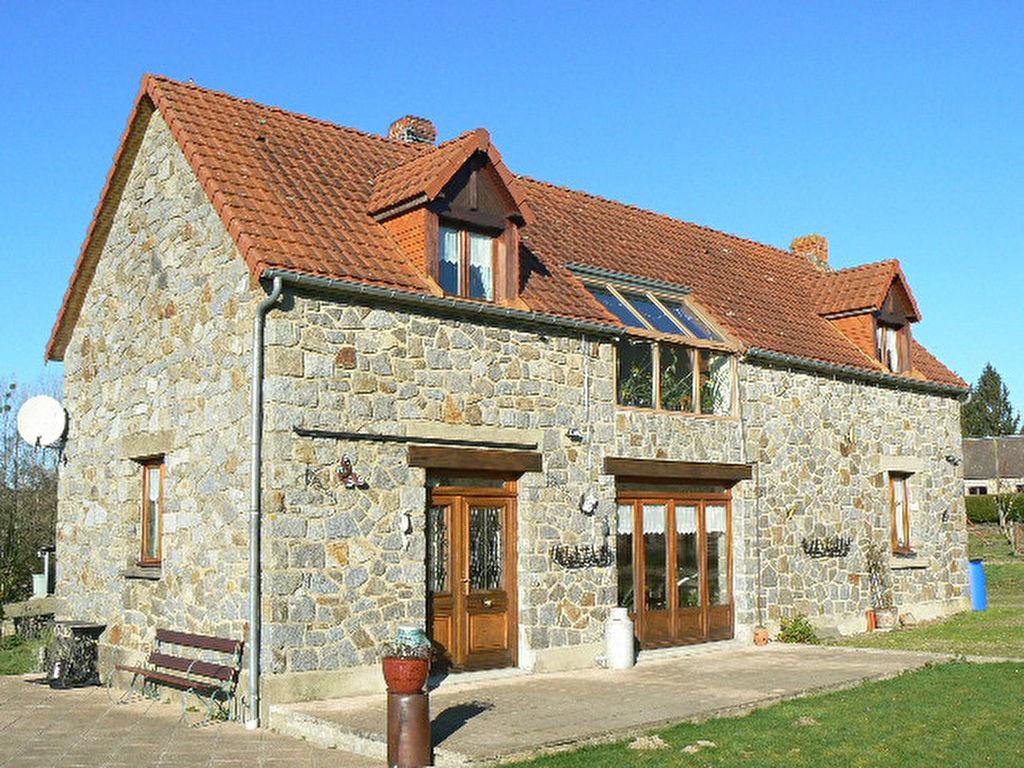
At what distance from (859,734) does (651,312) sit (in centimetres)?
786

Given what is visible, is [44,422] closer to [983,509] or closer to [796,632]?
[796,632]

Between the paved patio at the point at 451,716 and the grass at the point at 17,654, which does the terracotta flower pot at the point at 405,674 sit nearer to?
the paved patio at the point at 451,716

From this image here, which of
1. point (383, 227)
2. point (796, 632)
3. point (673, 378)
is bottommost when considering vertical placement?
point (796, 632)

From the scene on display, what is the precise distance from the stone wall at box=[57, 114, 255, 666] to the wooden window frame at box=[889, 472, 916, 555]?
1247 cm

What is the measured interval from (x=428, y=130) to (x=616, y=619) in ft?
26.6

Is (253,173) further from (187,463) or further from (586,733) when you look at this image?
(586,733)

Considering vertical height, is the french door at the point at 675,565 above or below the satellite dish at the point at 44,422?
below

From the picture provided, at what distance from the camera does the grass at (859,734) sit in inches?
332

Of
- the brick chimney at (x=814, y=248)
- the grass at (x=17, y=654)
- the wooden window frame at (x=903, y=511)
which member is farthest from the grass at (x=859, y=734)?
the brick chimney at (x=814, y=248)

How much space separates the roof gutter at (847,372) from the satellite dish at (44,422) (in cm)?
999

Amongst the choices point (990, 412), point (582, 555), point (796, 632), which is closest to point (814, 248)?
point (796, 632)

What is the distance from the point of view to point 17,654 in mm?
16750

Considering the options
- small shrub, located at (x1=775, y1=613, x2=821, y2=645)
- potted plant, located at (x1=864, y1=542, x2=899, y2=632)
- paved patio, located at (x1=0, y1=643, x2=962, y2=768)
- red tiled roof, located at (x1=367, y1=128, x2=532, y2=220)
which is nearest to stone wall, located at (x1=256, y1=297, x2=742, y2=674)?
paved patio, located at (x1=0, y1=643, x2=962, y2=768)

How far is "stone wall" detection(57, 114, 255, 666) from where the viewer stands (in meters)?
11.5
